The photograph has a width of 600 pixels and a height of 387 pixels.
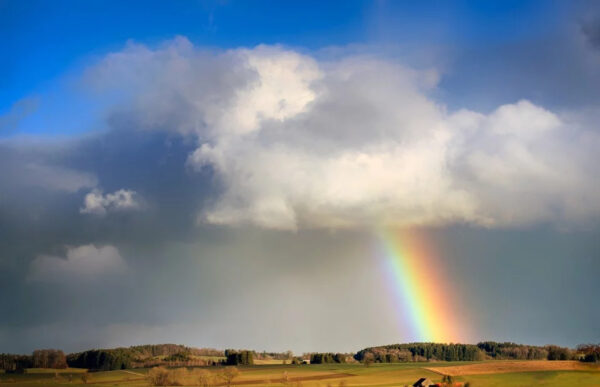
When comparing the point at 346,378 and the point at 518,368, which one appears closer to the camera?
the point at 518,368

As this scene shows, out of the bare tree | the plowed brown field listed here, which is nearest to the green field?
the bare tree

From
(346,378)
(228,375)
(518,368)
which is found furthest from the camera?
(228,375)

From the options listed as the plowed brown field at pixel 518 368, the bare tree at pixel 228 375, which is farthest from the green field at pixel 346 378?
the plowed brown field at pixel 518 368

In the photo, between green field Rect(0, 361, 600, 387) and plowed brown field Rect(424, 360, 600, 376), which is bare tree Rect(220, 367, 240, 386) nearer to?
green field Rect(0, 361, 600, 387)

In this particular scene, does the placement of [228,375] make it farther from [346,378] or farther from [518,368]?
[518,368]

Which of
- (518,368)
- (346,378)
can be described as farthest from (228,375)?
(518,368)

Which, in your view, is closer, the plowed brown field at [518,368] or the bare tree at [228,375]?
the plowed brown field at [518,368]

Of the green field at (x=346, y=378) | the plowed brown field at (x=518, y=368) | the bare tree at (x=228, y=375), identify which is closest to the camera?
the green field at (x=346, y=378)

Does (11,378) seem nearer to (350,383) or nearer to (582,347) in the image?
(350,383)

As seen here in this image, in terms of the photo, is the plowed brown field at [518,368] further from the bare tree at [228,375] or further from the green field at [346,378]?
the bare tree at [228,375]

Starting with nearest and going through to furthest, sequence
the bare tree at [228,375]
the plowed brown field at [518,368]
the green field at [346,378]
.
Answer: the green field at [346,378] → the plowed brown field at [518,368] → the bare tree at [228,375]

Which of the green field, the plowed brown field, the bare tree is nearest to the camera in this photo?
the green field

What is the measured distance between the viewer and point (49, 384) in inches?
6393

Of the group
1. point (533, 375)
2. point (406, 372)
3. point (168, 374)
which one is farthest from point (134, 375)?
point (533, 375)
